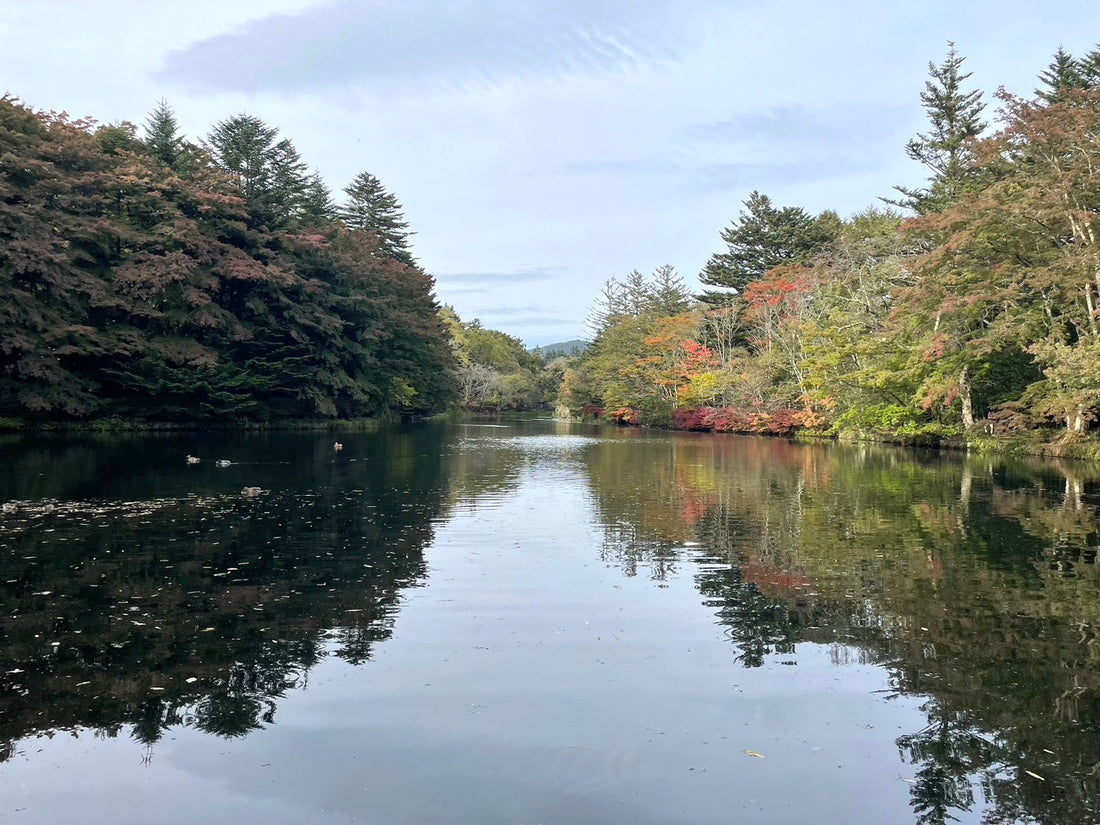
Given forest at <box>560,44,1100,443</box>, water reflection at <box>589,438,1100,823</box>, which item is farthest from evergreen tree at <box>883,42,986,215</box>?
water reflection at <box>589,438,1100,823</box>

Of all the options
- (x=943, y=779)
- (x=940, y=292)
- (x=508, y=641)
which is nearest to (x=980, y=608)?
(x=943, y=779)

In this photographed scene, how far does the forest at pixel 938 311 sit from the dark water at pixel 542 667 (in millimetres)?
13627

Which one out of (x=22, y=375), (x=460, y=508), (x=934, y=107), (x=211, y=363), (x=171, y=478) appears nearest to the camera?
(x=460, y=508)

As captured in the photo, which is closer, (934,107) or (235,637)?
(235,637)

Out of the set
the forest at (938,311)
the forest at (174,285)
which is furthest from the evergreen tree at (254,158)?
the forest at (938,311)

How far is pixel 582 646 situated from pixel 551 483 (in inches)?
436

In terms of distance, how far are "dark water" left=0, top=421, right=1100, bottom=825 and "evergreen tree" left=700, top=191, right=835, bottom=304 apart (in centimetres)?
4646

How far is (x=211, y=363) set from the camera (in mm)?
32719

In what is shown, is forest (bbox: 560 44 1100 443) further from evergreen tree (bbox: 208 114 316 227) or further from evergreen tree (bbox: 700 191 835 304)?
evergreen tree (bbox: 208 114 316 227)

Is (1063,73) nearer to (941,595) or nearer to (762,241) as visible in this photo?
(762,241)

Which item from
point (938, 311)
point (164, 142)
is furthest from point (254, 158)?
point (938, 311)

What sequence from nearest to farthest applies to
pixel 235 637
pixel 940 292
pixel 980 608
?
Result: pixel 235 637, pixel 980 608, pixel 940 292

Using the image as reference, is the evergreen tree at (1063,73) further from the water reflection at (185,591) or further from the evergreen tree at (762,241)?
the water reflection at (185,591)

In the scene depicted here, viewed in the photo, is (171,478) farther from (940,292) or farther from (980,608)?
(940,292)
